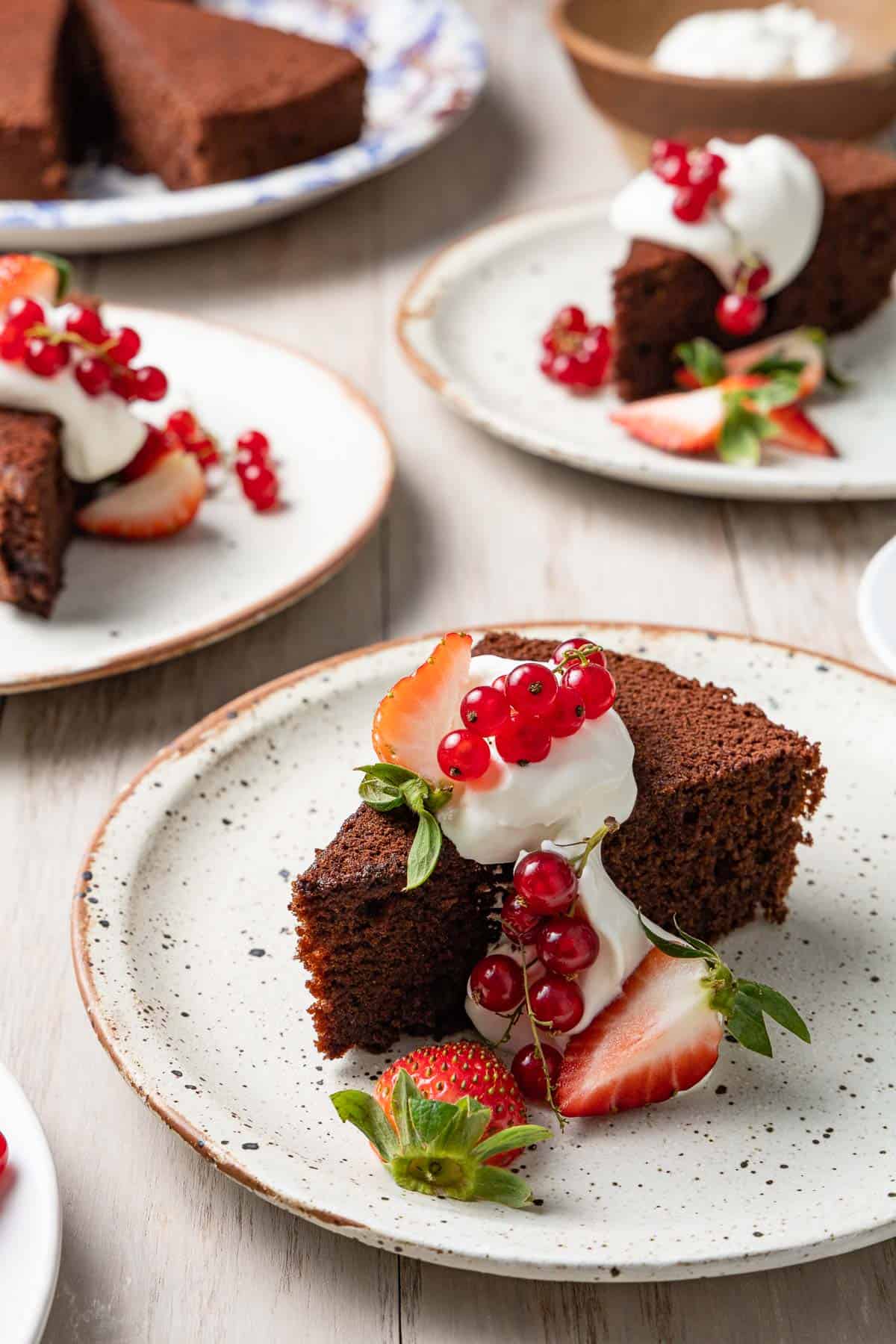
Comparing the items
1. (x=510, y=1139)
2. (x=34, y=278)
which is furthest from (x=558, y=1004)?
(x=34, y=278)

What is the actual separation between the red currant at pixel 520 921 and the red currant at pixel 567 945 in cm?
1

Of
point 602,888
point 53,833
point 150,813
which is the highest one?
point 602,888

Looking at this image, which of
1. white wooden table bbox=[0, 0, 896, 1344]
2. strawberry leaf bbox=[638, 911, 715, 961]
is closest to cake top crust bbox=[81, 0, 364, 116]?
white wooden table bbox=[0, 0, 896, 1344]

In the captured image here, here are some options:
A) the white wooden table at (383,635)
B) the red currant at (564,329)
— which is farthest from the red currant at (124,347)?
the red currant at (564,329)

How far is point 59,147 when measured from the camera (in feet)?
11.1

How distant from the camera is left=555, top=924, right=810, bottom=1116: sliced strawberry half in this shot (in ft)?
4.90

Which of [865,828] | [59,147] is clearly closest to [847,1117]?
[865,828]

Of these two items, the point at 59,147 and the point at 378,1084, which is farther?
the point at 59,147

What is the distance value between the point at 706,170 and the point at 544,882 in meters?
1.62

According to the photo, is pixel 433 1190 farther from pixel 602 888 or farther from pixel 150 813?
pixel 150 813

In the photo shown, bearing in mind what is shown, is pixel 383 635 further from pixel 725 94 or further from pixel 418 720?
pixel 725 94

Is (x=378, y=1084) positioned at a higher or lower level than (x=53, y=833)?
higher

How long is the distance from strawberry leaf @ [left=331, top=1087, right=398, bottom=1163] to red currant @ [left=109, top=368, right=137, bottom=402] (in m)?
1.29

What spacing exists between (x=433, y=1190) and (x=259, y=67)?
9.04ft
